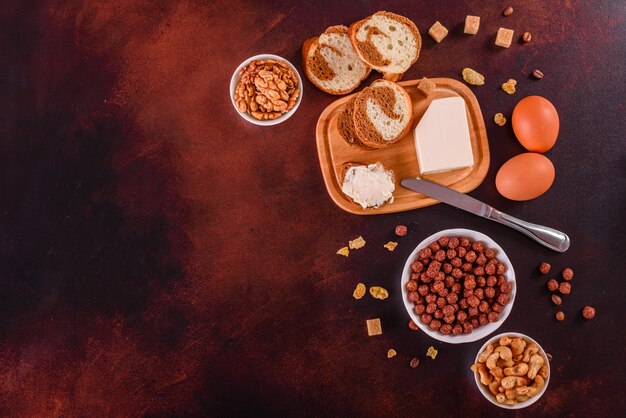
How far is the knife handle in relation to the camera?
148 centimetres

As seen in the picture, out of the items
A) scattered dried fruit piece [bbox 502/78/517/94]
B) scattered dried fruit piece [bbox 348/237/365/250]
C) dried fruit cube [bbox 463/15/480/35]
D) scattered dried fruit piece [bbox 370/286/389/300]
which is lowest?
scattered dried fruit piece [bbox 370/286/389/300]

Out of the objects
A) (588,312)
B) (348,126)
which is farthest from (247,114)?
(588,312)

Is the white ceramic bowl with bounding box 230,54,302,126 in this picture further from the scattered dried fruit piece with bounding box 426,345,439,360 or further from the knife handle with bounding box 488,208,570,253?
the scattered dried fruit piece with bounding box 426,345,439,360

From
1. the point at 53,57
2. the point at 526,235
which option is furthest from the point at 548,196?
the point at 53,57

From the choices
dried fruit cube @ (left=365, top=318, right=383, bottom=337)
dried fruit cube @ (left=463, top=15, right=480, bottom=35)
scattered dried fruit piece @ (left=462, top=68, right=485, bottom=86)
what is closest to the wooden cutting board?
scattered dried fruit piece @ (left=462, top=68, right=485, bottom=86)

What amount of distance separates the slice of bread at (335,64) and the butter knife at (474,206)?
32 cm

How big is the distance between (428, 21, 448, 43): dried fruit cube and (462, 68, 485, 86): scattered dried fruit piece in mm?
113

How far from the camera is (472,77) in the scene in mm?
1521

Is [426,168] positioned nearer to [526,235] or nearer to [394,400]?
[526,235]

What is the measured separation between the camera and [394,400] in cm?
152

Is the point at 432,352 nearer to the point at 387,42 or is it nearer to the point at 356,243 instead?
the point at 356,243

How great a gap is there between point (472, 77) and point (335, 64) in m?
0.38

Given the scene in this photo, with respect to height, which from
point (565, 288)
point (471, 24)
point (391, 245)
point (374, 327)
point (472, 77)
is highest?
point (471, 24)

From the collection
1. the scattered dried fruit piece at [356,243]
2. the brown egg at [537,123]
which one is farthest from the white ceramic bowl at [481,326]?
the brown egg at [537,123]
